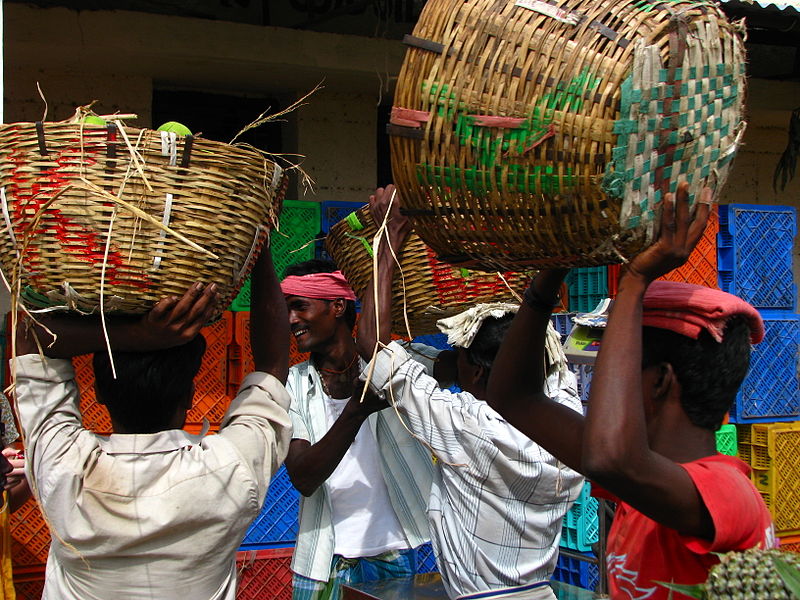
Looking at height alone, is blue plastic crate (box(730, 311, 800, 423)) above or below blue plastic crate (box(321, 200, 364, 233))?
below

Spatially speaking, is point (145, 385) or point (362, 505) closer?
Result: point (145, 385)

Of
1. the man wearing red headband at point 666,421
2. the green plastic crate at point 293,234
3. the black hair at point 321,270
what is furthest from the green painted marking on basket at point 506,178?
the green plastic crate at point 293,234

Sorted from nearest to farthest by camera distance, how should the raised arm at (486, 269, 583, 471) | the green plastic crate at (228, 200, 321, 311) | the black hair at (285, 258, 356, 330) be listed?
the raised arm at (486, 269, 583, 471)
the black hair at (285, 258, 356, 330)
the green plastic crate at (228, 200, 321, 311)

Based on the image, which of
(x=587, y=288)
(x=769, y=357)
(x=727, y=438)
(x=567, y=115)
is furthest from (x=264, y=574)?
(x=567, y=115)

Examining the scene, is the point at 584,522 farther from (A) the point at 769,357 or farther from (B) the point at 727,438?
(A) the point at 769,357

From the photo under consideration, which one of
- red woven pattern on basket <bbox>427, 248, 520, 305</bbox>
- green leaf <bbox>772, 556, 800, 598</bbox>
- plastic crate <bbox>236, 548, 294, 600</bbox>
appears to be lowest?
plastic crate <bbox>236, 548, 294, 600</bbox>

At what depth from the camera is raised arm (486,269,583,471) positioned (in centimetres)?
199

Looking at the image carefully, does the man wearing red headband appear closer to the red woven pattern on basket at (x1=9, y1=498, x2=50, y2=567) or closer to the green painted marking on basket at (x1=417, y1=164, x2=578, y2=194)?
the green painted marking on basket at (x1=417, y1=164, x2=578, y2=194)

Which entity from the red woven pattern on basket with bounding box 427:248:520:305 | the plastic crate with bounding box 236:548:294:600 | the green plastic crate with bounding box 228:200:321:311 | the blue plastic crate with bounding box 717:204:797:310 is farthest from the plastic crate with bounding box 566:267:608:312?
the plastic crate with bounding box 236:548:294:600

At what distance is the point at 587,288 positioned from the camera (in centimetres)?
496

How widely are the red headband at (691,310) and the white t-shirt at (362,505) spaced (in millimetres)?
1918

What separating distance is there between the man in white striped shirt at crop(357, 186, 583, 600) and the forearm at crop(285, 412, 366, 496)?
0.45 metres

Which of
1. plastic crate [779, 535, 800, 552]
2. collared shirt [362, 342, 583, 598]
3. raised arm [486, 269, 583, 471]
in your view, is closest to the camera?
raised arm [486, 269, 583, 471]

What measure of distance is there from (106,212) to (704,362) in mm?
1203
